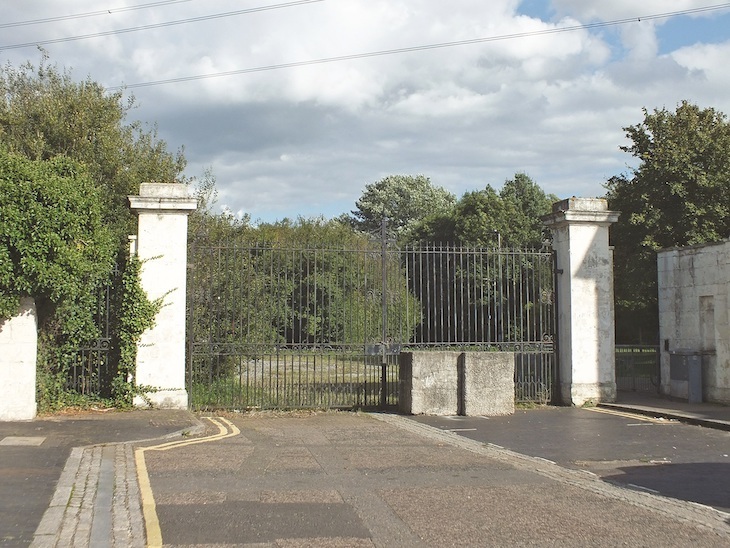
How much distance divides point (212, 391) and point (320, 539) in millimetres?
8243

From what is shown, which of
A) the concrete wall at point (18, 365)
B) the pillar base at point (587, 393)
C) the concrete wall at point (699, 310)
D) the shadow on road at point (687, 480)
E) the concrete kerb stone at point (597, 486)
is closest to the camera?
the concrete kerb stone at point (597, 486)

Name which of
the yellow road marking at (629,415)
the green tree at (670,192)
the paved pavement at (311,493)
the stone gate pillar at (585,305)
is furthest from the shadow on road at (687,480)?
the green tree at (670,192)

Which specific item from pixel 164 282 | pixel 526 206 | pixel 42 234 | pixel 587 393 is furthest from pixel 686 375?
pixel 526 206

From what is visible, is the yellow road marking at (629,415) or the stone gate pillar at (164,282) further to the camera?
the yellow road marking at (629,415)

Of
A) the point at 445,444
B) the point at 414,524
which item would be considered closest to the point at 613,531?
the point at 414,524

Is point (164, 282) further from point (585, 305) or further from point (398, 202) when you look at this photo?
point (398, 202)

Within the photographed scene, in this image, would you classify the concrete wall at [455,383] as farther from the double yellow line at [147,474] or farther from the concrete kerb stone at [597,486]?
the double yellow line at [147,474]

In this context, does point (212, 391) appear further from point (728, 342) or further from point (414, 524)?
point (728, 342)

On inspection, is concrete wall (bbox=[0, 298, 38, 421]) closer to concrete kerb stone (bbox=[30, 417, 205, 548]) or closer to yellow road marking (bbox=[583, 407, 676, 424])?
concrete kerb stone (bbox=[30, 417, 205, 548])

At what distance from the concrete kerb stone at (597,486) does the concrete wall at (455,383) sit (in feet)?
5.83

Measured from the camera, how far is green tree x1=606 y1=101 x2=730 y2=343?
23.1 metres

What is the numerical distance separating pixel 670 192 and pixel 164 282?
17.1m

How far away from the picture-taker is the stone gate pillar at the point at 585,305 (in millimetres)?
14805

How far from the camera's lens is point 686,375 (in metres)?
15.6
